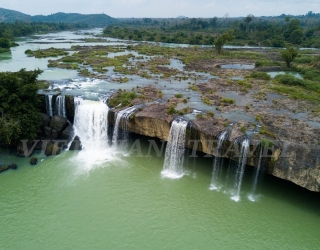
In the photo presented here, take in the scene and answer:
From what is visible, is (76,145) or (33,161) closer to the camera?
(33,161)

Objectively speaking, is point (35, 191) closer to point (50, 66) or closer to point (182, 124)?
point (182, 124)

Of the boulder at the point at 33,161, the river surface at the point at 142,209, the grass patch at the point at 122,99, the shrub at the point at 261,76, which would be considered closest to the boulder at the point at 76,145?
the river surface at the point at 142,209

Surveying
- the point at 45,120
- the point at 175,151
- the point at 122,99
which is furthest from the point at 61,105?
the point at 175,151

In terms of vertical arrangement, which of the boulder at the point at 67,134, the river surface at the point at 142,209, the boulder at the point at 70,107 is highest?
the boulder at the point at 70,107

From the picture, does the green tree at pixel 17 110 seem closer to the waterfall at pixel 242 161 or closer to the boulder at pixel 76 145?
the boulder at pixel 76 145

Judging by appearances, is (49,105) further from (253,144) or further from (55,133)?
(253,144)
